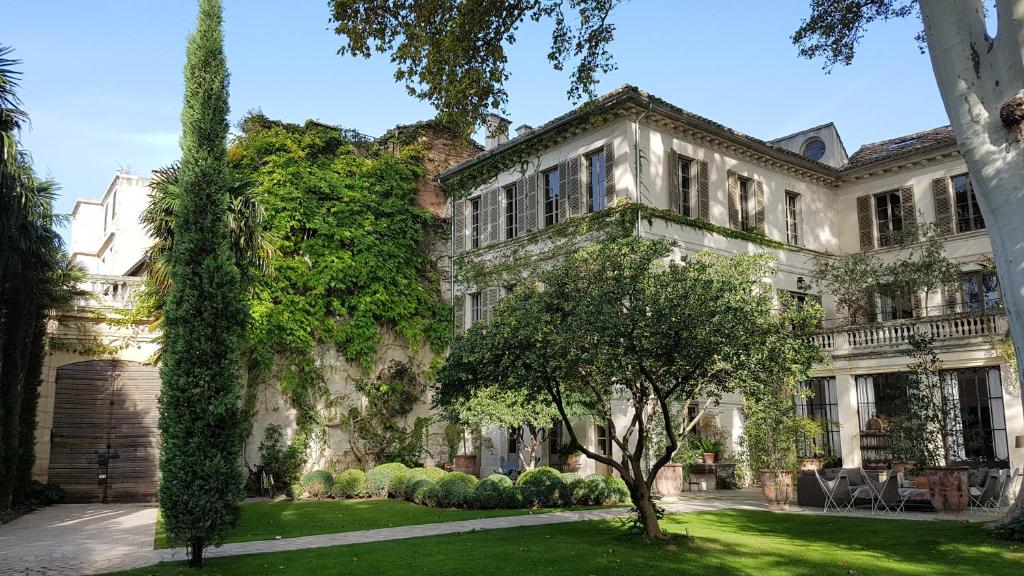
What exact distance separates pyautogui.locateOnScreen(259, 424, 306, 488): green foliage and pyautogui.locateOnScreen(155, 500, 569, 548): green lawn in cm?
253

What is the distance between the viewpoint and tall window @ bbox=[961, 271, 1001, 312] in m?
20.5

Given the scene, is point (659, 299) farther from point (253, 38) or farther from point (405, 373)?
point (405, 373)

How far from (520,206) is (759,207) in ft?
22.9

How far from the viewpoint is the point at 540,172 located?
71.6 ft

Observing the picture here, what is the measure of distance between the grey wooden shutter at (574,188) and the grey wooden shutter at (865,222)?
9592 mm

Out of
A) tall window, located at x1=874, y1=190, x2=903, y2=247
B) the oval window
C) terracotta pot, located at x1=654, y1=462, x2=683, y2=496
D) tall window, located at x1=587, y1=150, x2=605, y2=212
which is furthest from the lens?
the oval window

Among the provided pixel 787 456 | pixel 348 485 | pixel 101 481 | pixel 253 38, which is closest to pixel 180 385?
pixel 253 38

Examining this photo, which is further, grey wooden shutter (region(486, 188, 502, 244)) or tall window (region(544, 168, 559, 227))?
grey wooden shutter (region(486, 188, 502, 244))

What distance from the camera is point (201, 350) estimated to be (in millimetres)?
9180

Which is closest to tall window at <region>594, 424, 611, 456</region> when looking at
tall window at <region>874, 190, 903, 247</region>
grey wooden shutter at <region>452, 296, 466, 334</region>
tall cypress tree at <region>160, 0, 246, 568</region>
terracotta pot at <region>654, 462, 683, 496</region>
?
terracotta pot at <region>654, 462, 683, 496</region>

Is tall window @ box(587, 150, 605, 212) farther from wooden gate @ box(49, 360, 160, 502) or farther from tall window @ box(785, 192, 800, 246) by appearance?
wooden gate @ box(49, 360, 160, 502)

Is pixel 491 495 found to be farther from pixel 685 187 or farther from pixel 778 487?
pixel 685 187

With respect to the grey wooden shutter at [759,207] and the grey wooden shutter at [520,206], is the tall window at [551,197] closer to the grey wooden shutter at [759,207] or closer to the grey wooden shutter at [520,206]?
the grey wooden shutter at [520,206]

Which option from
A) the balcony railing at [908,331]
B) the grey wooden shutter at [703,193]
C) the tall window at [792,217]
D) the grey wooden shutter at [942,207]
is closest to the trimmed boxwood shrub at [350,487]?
the balcony railing at [908,331]
